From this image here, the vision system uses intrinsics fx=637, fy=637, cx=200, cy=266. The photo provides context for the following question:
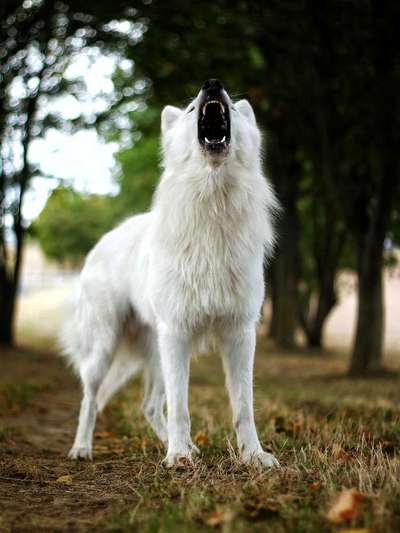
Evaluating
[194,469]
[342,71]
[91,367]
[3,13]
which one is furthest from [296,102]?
[194,469]

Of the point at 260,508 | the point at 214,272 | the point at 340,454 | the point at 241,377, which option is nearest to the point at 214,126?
the point at 214,272

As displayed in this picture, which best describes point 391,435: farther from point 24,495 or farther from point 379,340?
point 379,340

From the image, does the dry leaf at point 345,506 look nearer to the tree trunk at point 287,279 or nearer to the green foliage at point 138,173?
the tree trunk at point 287,279

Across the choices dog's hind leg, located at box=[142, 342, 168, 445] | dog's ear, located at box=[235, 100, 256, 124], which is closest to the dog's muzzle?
dog's ear, located at box=[235, 100, 256, 124]

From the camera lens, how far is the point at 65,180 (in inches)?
644

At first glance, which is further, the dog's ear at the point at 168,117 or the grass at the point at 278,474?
the dog's ear at the point at 168,117

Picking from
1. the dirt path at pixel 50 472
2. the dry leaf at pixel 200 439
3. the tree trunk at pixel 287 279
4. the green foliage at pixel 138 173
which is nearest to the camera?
the dirt path at pixel 50 472

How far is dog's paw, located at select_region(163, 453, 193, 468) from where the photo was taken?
13.1ft

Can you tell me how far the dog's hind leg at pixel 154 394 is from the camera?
223 inches

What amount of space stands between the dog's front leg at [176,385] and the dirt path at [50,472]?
0.39 meters

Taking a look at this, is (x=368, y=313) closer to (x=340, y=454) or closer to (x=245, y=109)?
(x=245, y=109)

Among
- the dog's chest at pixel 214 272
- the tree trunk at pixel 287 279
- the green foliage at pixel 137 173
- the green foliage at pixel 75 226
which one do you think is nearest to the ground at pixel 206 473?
the dog's chest at pixel 214 272

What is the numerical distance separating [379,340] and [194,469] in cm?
846

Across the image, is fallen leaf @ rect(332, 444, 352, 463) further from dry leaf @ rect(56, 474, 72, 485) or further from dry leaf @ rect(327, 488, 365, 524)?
dry leaf @ rect(56, 474, 72, 485)
